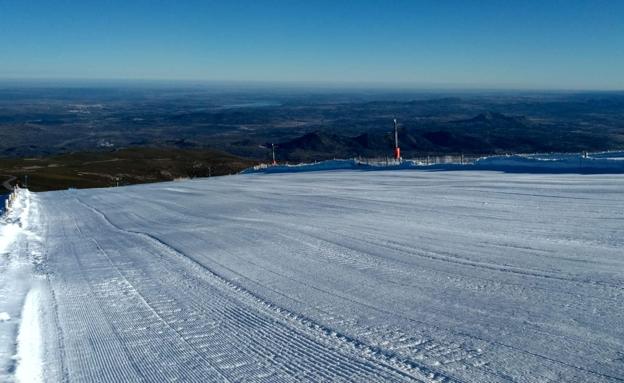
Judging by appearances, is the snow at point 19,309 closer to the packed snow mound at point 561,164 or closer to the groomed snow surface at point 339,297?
the groomed snow surface at point 339,297

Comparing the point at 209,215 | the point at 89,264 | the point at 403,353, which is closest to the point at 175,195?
the point at 209,215

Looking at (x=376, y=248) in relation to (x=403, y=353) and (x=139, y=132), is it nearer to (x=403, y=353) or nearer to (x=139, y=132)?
(x=403, y=353)

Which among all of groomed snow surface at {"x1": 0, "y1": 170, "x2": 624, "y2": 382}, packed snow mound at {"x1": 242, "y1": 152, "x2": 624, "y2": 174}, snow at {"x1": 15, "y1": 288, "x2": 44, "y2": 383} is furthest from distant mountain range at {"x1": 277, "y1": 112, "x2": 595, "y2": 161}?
snow at {"x1": 15, "y1": 288, "x2": 44, "y2": 383}

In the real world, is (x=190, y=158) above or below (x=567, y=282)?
below

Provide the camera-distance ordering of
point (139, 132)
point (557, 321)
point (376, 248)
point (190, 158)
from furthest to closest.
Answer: point (139, 132) < point (190, 158) < point (376, 248) < point (557, 321)

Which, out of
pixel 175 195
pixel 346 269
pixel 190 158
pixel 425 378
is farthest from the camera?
pixel 190 158

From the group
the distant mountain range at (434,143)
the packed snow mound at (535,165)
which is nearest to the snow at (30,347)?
the packed snow mound at (535,165)

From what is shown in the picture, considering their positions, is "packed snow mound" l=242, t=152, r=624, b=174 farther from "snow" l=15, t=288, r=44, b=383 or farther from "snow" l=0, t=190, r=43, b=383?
"snow" l=15, t=288, r=44, b=383

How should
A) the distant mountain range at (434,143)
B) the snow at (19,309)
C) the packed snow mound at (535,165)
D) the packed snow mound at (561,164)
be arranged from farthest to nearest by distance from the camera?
the distant mountain range at (434,143)
the packed snow mound at (535,165)
the packed snow mound at (561,164)
the snow at (19,309)
